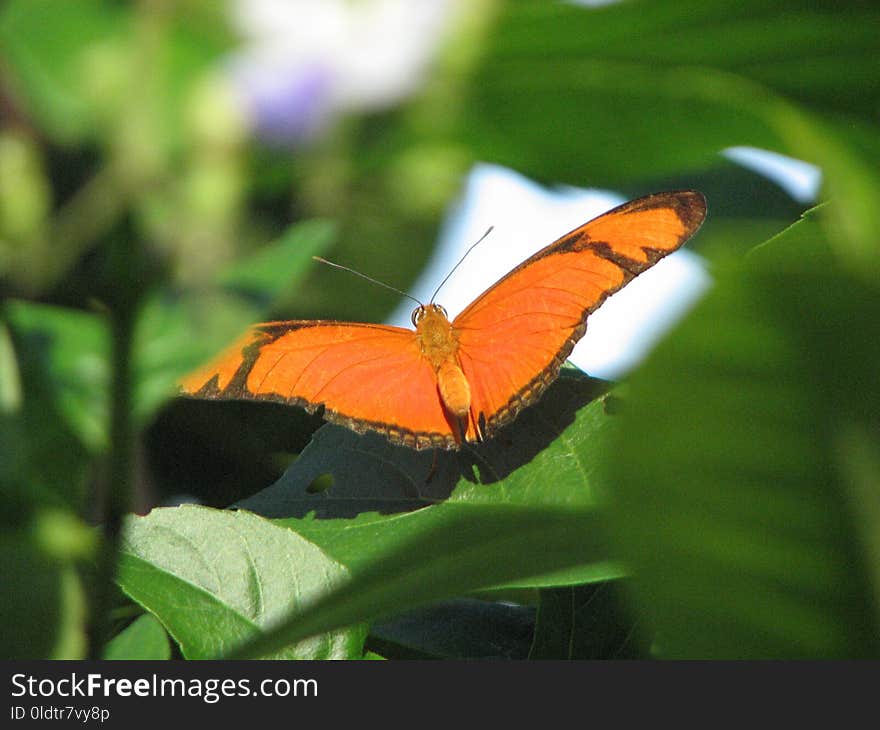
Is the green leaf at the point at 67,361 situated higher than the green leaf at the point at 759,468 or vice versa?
the green leaf at the point at 67,361

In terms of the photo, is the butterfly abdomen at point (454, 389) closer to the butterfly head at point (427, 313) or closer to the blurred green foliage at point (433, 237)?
the butterfly head at point (427, 313)

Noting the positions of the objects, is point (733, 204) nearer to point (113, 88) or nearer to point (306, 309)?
point (306, 309)

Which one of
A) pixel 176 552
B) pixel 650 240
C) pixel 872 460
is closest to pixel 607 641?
pixel 176 552

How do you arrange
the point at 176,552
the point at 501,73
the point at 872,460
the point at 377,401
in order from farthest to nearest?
the point at 377,401
the point at 176,552
the point at 501,73
the point at 872,460

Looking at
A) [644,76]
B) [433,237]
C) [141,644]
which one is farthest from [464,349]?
[644,76]

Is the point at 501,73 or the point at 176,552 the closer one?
the point at 501,73

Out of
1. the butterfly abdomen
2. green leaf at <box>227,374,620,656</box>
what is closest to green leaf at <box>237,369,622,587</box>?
green leaf at <box>227,374,620,656</box>

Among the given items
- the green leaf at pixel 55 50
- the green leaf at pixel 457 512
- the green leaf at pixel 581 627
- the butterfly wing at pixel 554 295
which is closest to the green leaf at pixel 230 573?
the green leaf at pixel 457 512

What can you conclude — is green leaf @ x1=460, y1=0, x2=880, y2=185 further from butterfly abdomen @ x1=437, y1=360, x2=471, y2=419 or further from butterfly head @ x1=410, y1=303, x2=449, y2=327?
butterfly head @ x1=410, y1=303, x2=449, y2=327
